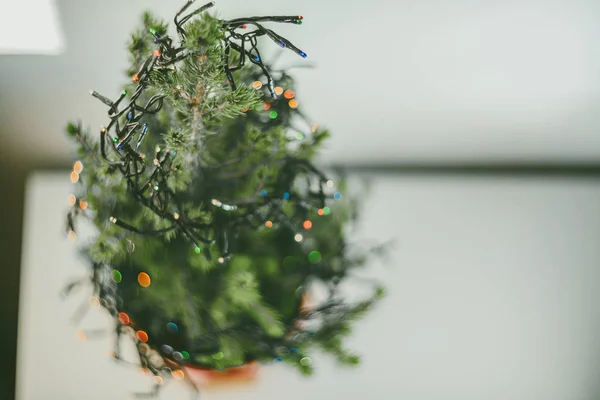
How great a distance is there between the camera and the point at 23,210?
Result: 106cm

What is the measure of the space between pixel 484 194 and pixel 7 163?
1070mm

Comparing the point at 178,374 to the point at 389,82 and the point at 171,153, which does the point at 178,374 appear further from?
the point at 389,82

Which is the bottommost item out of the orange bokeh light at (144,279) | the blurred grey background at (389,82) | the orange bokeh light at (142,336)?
the orange bokeh light at (142,336)

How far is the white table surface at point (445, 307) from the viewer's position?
821mm

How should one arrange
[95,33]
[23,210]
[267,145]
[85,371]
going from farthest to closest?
[23,210] → [95,33] → [85,371] → [267,145]

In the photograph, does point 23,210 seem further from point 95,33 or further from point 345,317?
point 345,317

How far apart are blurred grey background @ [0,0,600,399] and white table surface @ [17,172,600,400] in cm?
10

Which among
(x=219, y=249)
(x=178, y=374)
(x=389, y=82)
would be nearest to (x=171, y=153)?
(x=219, y=249)

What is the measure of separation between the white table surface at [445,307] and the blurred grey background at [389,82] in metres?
0.10

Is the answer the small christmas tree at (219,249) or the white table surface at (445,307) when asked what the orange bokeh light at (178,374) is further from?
the white table surface at (445,307)

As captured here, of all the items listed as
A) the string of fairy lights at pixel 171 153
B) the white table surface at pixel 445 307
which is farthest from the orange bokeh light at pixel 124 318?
the white table surface at pixel 445 307

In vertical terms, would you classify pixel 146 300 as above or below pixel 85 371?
above

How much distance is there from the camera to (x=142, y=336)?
59 cm

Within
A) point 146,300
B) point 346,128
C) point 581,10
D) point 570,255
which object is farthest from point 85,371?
point 581,10
